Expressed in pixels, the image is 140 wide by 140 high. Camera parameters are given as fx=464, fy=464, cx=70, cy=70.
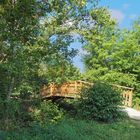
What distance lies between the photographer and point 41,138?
1398 cm

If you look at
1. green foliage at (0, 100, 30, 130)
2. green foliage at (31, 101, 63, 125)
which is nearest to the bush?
green foliage at (31, 101, 63, 125)

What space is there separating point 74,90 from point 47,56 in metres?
9.55

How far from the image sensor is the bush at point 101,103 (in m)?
20.7

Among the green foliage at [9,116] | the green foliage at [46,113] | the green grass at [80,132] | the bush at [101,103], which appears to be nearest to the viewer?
the green grass at [80,132]

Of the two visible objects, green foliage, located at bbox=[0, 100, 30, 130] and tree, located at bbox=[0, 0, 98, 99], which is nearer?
tree, located at bbox=[0, 0, 98, 99]

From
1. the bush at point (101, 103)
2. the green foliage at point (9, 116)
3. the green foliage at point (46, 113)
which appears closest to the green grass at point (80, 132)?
the bush at point (101, 103)

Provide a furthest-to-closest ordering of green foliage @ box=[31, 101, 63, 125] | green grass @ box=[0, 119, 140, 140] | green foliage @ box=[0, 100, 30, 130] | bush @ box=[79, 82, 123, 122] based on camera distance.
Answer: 1. bush @ box=[79, 82, 123, 122]
2. green foliage @ box=[31, 101, 63, 125]
3. green foliage @ box=[0, 100, 30, 130]
4. green grass @ box=[0, 119, 140, 140]

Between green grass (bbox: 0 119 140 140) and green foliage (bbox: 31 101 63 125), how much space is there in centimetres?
123

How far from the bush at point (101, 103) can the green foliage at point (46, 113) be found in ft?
3.87

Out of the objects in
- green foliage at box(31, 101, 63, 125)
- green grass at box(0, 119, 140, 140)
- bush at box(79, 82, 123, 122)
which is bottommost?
green grass at box(0, 119, 140, 140)

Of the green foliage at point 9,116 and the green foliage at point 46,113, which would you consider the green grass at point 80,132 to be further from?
the green foliage at point 46,113

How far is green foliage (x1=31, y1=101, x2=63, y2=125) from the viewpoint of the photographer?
18.9 meters

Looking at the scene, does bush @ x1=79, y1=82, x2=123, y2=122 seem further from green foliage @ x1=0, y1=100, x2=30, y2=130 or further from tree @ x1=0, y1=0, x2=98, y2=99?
green foliage @ x1=0, y1=100, x2=30, y2=130

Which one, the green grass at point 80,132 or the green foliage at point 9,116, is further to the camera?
the green foliage at point 9,116
